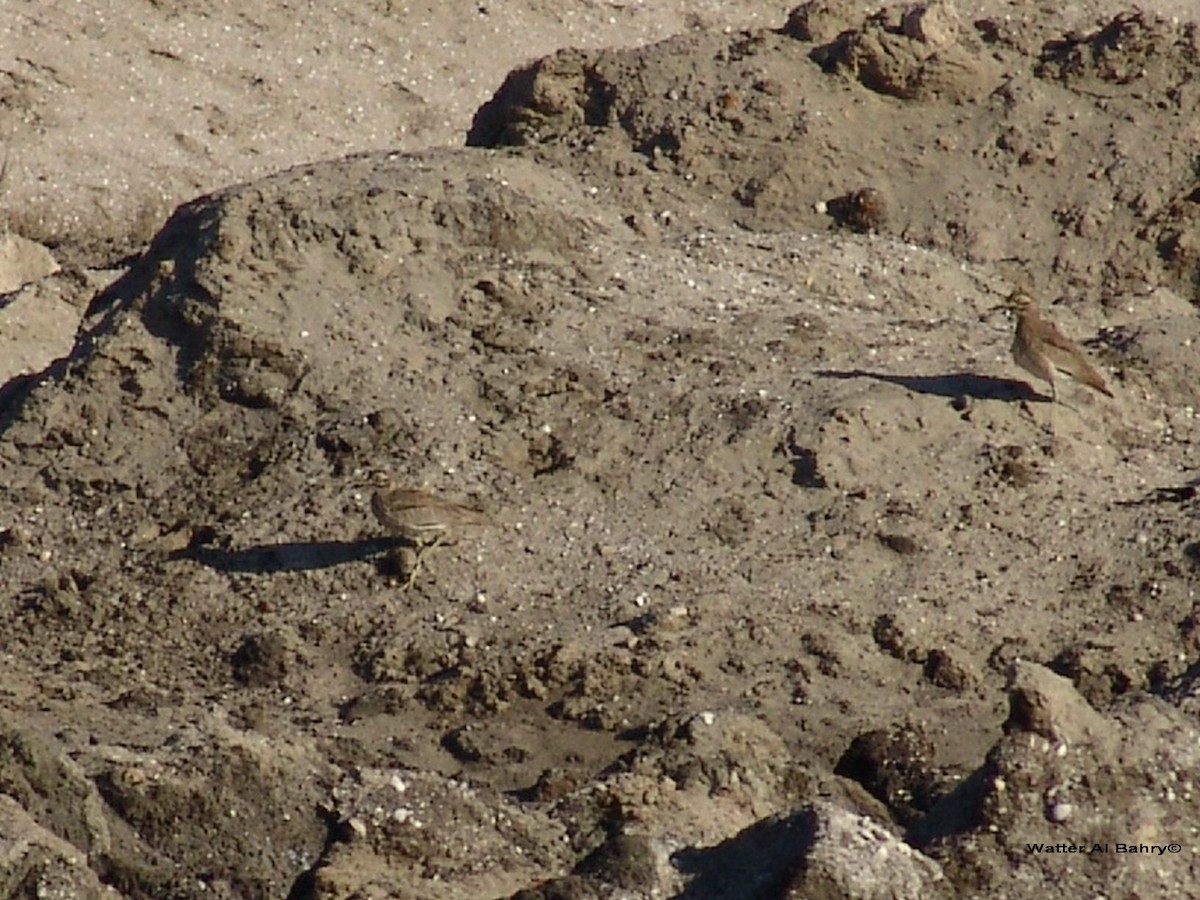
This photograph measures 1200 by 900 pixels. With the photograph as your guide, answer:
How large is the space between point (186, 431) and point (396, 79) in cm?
768

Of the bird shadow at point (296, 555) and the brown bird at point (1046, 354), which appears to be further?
the brown bird at point (1046, 354)

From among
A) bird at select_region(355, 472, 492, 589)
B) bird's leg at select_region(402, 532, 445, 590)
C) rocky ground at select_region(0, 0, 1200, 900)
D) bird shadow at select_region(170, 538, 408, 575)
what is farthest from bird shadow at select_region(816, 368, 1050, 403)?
bird shadow at select_region(170, 538, 408, 575)

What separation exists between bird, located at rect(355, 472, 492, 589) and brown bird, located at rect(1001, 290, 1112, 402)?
2437 mm

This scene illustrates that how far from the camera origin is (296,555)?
11164 millimetres

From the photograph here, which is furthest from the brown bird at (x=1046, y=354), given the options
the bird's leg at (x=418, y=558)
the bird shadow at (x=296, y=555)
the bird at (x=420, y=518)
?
the bird shadow at (x=296, y=555)

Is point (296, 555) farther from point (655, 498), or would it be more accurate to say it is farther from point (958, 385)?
point (958, 385)

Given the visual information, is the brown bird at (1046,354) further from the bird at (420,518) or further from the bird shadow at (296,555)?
the bird shadow at (296,555)

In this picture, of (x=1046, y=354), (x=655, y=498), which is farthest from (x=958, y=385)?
(x=655, y=498)

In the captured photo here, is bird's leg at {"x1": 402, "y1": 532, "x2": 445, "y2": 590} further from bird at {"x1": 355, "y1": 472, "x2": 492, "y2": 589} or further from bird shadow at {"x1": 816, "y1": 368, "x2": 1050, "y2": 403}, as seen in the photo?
bird shadow at {"x1": 816, "y1": 368, "x2": 1050, "y2": 403}

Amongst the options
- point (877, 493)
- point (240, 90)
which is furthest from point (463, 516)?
point (240, 90)

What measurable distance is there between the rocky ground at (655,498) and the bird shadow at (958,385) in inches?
0.8

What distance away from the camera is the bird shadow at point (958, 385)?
11.6m

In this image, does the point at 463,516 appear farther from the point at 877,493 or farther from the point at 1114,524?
the point at 1114,524

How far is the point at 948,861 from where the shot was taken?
8.43m
